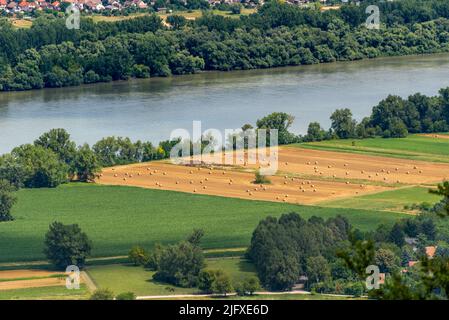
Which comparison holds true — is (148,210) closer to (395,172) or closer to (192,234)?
(192,234)

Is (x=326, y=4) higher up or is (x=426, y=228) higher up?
(x=326, y=4)

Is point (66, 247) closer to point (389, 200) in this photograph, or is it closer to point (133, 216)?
point (133, 216)

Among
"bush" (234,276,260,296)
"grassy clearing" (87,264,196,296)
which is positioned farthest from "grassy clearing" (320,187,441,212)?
"bush" (234,276,260,296)

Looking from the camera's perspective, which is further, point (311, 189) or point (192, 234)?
point (311, 189)

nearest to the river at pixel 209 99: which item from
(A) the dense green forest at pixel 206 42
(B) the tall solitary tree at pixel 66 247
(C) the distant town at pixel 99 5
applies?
(A) the dense green forest at pixel 206 42

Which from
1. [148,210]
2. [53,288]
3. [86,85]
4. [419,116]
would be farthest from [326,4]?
Result: [53,288]

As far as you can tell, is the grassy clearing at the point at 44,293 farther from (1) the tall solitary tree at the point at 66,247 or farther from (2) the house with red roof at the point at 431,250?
(2) the house with red roof at the point at 431,250
